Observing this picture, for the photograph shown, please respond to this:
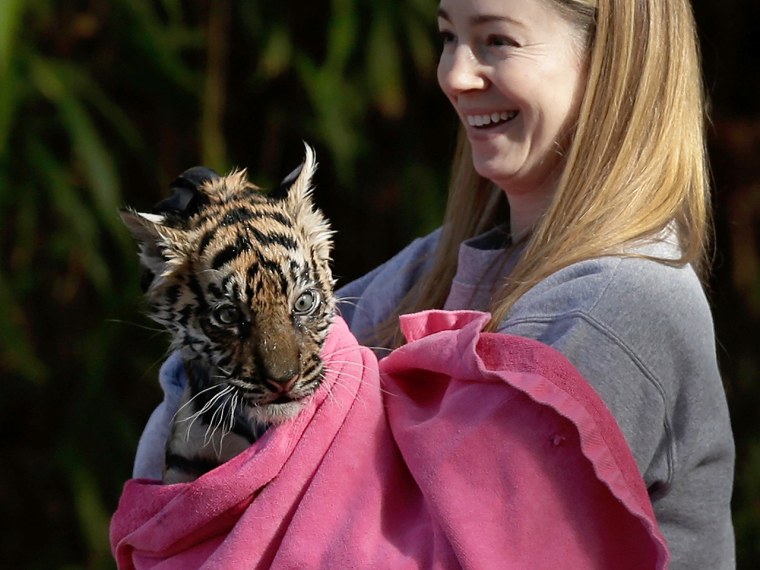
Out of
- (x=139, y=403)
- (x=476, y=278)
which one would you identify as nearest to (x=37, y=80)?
(x=139, y=403)

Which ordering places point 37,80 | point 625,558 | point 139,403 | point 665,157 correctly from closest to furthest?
point 625,558, point 665,157, point 37,80, point 139,403

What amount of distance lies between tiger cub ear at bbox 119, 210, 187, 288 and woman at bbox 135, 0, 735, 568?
294 mm

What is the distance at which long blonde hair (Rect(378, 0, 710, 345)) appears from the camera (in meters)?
1.18

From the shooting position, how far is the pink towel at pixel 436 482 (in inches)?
38.4

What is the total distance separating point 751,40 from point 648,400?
1904 millimetres

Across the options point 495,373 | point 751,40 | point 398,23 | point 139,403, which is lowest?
point 139,403

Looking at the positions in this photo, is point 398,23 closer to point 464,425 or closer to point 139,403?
point 139,403

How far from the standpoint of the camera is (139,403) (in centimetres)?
269

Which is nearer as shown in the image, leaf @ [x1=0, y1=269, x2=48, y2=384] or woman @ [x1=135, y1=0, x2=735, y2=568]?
woman @ [x1=135, y1=0, x2=735, y2=568]

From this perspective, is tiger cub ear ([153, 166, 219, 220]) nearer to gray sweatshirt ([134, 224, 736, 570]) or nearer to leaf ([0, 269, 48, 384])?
gray sweatshirt ([134, 224, 736, 570])

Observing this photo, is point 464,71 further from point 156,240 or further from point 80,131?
point 80,131

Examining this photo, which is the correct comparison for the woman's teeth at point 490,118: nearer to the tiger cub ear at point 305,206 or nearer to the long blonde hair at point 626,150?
the long blonde hair at point 626,150

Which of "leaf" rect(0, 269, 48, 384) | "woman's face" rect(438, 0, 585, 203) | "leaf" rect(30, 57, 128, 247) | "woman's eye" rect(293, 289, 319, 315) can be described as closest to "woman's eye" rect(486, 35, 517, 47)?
"woman's face" rect(438, 0, 585, 203)

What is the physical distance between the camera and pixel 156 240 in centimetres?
108
